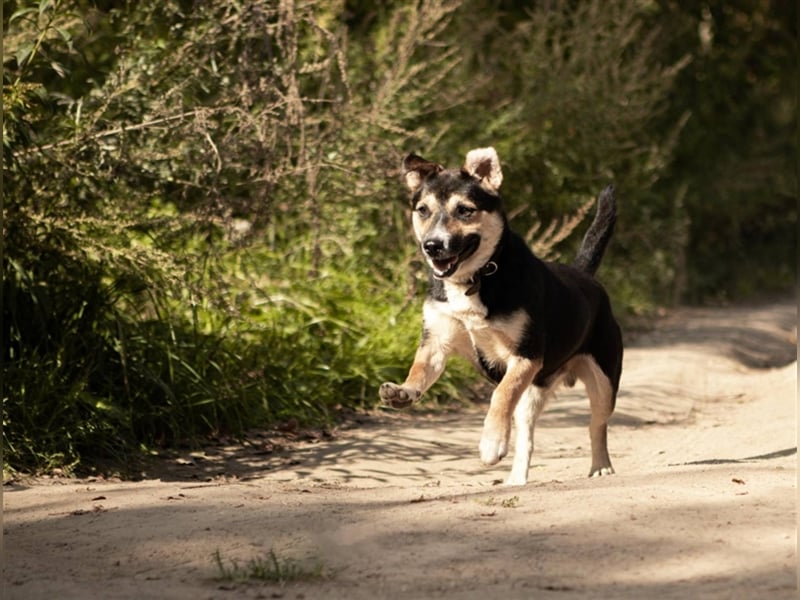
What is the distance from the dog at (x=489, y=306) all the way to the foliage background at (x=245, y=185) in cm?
182

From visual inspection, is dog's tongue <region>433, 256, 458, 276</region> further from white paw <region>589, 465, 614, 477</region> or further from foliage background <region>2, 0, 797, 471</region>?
foliage background <region>2, 0, 797, 471</region>

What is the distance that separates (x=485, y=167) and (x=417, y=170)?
14.7 inches

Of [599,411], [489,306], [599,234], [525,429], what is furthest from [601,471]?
[599,234]

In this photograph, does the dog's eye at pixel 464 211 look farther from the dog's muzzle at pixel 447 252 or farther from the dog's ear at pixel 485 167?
the dog's ear at pixel 485 167

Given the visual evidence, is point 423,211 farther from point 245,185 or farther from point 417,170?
point 245,185

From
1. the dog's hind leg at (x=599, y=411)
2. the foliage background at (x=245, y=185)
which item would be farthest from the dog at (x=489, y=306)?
the foliage background at (x=245, y=185)

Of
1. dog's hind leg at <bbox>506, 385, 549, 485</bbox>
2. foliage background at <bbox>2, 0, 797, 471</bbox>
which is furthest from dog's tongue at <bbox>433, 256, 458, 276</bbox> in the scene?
foliage background at <bbox>2, 0, 797, 471</bbox>

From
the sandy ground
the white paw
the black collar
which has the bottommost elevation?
the white paw

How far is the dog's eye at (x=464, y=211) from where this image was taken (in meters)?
6.46

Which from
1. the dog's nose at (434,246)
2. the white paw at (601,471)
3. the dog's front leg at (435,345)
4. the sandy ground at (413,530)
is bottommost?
the white paw at (601,471)

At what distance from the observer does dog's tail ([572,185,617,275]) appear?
7.71 metres

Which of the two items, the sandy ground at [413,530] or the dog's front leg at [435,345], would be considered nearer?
the sandy ground at [413,530]

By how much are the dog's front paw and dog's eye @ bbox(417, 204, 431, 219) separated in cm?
94

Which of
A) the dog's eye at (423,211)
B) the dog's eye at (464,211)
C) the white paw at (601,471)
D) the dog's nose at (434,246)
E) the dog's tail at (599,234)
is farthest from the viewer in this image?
the dog's tail at (599,234)
